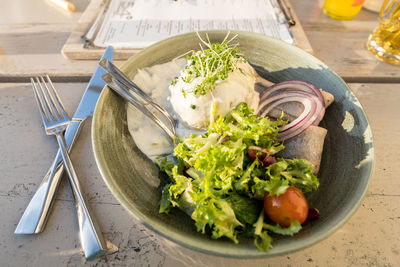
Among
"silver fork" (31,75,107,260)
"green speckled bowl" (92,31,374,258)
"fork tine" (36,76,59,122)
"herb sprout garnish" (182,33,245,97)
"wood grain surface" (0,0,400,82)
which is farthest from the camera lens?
"wood grain surface" (0,0,400,82)

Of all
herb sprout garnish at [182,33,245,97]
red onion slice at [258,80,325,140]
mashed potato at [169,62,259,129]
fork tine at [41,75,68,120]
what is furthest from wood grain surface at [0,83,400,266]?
herb sprout garnish at [182,33,245,97]

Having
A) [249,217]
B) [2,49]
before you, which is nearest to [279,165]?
[249,217]

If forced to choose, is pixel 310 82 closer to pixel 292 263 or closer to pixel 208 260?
pixel 292 263

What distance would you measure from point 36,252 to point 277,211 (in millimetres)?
883

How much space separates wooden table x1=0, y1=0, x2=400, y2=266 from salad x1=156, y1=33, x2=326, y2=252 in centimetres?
19

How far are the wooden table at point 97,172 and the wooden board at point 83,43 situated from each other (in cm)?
6

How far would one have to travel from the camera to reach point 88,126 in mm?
1363

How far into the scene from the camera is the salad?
33.9 inches

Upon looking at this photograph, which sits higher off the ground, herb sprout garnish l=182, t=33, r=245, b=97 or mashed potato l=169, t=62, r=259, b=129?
herb sprout garnish l=182, t=33, r=245, b=97

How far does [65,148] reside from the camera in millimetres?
1177

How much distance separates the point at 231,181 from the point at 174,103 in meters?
0.56

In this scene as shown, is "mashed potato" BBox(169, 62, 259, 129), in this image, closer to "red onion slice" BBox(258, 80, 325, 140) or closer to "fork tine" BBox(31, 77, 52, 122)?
"red onion slice" BBox(258, 80, 325, 140)

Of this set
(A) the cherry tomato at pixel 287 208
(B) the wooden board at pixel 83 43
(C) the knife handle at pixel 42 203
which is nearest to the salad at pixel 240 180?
(A) the cherry tomato at pixel 287 208

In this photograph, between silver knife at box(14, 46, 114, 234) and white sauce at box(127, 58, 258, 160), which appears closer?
silver knife at box(14, 46, 114, 234)
